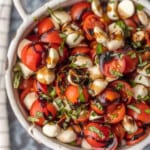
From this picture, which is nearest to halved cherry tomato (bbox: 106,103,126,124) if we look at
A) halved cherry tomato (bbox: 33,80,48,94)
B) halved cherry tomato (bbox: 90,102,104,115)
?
halved cherry tomato (bbox: 90,102,104,115)

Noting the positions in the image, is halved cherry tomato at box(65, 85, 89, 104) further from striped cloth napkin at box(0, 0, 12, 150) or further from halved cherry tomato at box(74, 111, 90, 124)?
striped cloth napkin at box(0, 0, 12, 150)

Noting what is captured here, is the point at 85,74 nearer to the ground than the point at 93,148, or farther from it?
farther from it

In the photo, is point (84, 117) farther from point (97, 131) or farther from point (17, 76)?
point (17, 76)

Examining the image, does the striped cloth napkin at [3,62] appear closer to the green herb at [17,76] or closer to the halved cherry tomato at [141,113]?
the green herb at [17,76]

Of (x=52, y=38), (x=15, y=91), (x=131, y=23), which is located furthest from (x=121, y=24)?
(x=15, y=91)

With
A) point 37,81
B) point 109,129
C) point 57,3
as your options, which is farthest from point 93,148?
point 57,3

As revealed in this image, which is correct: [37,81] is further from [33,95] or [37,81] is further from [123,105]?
[123,105]

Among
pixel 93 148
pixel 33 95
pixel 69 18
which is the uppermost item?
pixel 69 18
